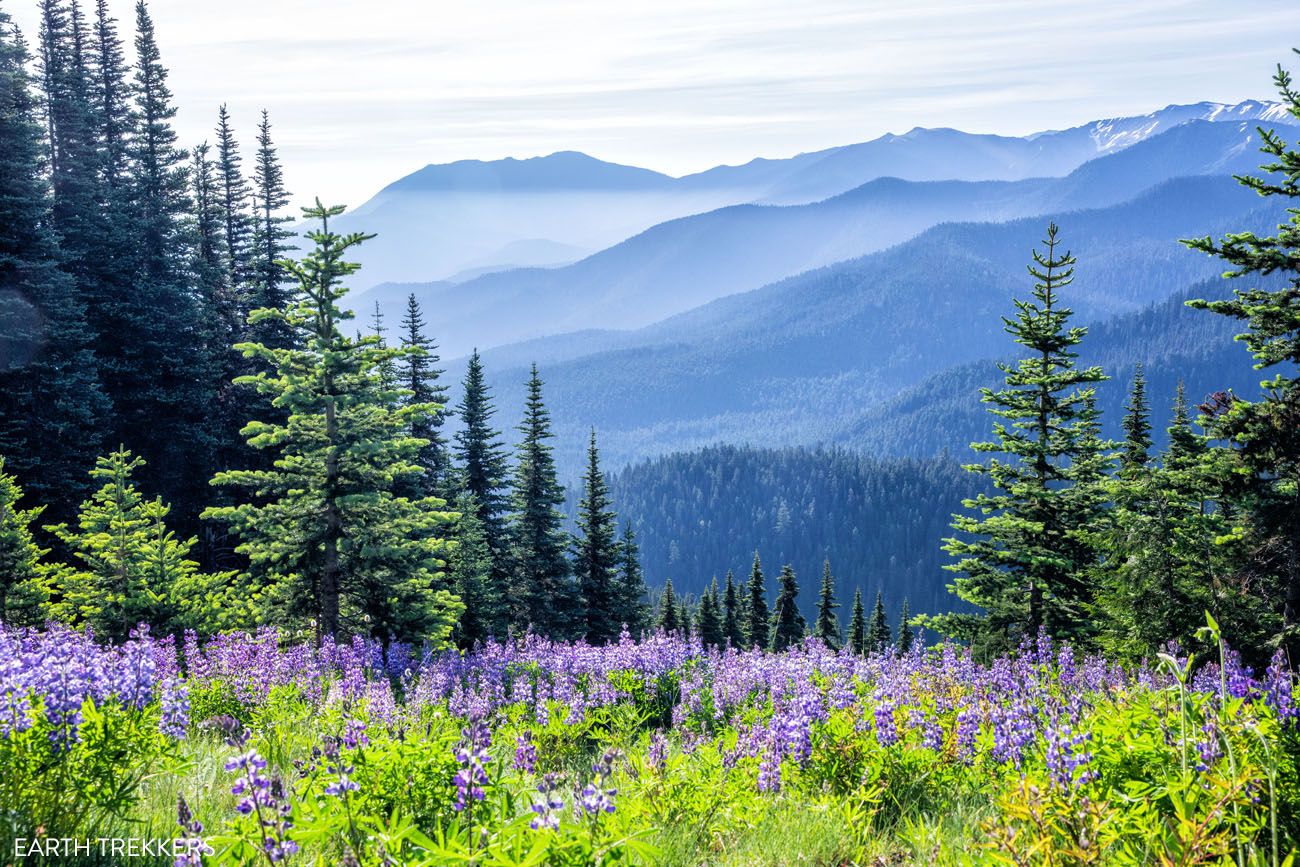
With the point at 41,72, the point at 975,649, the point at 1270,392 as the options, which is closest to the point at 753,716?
the point at 1270,392

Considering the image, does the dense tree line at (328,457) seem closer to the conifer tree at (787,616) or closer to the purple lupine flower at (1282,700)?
the purple lupine flower at (1282,700)

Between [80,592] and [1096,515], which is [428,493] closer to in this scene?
[80,592]

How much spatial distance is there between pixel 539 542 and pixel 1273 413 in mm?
28790

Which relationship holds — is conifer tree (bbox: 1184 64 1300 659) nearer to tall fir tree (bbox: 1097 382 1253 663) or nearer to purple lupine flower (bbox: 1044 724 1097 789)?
tall fir tree (bbox: 1097 382 1253 663)

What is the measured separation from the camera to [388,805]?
4309mm

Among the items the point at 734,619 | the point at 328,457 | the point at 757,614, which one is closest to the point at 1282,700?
the point at 328,457

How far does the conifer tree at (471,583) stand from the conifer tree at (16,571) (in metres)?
10.5

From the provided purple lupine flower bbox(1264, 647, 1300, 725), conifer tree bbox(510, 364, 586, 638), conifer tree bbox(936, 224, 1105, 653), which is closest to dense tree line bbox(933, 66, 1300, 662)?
conifer tree bbox(936, 224, 1105, 653)

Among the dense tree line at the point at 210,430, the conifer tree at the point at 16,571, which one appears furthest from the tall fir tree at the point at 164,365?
the conifer tree at the point at 16,571

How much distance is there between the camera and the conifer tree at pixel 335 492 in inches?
608

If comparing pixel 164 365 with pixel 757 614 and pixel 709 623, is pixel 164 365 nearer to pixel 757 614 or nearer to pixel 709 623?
pixel 709 623

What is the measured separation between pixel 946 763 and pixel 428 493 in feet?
105

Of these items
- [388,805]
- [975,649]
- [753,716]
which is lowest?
[975,649]

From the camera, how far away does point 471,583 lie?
27359mm
